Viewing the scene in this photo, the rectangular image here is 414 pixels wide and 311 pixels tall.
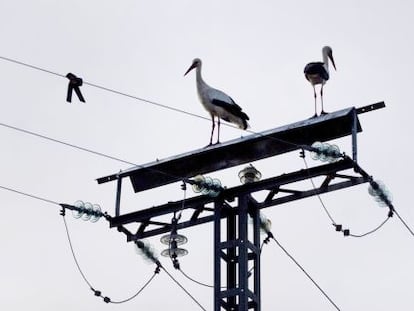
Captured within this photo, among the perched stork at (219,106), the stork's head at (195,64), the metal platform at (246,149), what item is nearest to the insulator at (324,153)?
the metal platform at (246,149)

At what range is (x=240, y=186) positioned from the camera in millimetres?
16797

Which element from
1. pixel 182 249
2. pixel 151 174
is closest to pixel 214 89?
pixel 151 174

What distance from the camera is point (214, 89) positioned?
1983 centimetres

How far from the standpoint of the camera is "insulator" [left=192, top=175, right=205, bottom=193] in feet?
55.4

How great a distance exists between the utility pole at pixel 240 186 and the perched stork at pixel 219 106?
2.87ft

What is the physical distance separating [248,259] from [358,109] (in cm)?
244

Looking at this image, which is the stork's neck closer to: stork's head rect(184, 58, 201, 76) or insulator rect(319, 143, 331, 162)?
stork's head rect(184, 58, 201, 76)

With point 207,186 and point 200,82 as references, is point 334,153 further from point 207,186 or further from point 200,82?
point 200,82

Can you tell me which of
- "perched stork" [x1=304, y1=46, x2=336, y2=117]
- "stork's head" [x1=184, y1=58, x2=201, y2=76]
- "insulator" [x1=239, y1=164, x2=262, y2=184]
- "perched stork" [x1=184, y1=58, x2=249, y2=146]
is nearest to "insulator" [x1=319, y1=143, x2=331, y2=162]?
"insulator" [x1=239, y1=164, x2=262, y2=184]

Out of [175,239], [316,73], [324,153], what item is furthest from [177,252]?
[316,73]

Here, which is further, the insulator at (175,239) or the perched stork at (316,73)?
the perched stork at (316,73)

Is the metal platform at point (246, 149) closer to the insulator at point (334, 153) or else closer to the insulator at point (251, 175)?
the insulator at point (334, 153)

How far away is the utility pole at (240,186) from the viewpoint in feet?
53.4

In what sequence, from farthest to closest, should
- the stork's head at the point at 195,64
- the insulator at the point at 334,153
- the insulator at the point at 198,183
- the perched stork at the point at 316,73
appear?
the stork's head at the point at 195,64 → the perched stork at the point at 316,73 → the insulator at the point at 198,183 → the insulator at the point at 334,153
